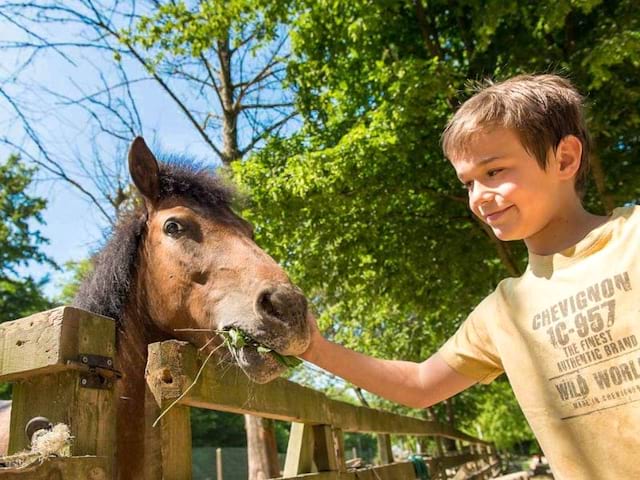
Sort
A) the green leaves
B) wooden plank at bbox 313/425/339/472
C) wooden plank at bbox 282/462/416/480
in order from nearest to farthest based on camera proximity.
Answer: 1. wooden plank at bbox 282/462/416/480
2. wooden plank at bbox 313/425/339/472
3. the green leaves

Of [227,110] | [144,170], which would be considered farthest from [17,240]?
[144,170]

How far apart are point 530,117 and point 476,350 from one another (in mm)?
812

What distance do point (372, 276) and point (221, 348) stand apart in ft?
23.5

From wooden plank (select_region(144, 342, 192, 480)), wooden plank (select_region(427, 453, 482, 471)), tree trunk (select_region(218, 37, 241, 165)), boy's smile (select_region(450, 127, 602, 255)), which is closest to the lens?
wooden plank (select_region(144, 342, 192, 480))

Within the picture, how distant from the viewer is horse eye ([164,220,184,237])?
261 centimetres

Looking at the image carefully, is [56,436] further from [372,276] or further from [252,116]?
[252,116]

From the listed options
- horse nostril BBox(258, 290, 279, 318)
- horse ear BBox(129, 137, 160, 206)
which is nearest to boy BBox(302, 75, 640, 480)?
horse nostril BBox(258, 290, 279, 318)

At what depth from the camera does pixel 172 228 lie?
2.62 metres

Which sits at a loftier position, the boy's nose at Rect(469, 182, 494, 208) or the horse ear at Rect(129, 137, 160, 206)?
the horse ear at Rect(129, 137, 160, 206)

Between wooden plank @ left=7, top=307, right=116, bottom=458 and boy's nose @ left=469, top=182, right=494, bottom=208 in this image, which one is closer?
wooden plank @ left=7, top=307, right=116, bottom=458

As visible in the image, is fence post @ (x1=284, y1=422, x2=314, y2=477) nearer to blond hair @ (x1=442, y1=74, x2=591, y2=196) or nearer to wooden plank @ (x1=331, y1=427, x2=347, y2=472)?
wooden plank @ (x1=331, y1=427, x2=347, y2=472)

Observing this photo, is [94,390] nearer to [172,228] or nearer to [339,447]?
[172,228]

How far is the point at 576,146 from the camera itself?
178cm

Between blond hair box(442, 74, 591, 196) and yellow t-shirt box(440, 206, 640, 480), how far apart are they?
0.31m
